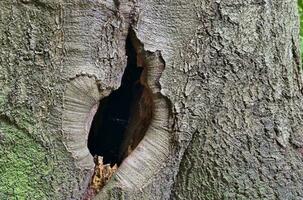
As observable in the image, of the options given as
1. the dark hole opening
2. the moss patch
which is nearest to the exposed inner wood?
the dark hole opening

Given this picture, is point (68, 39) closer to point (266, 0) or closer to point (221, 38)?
point (221, 38)

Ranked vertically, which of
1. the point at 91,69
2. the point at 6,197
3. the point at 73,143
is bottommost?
the point at 6,197

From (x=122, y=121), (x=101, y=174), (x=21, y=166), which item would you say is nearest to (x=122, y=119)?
(x=122, y=121)

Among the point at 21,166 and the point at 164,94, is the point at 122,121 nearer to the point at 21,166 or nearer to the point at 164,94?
the point at 164,94

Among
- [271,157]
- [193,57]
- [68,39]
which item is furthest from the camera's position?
[271,157]

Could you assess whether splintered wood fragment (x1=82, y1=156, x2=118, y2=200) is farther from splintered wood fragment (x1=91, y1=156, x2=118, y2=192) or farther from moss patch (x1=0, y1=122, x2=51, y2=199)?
moss patch (x1=0, y1=122, x2=51, y2=199)

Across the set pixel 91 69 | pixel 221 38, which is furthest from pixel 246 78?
pixel 91 69

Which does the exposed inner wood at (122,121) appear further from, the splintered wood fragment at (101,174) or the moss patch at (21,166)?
the moss patch at (21,166)
